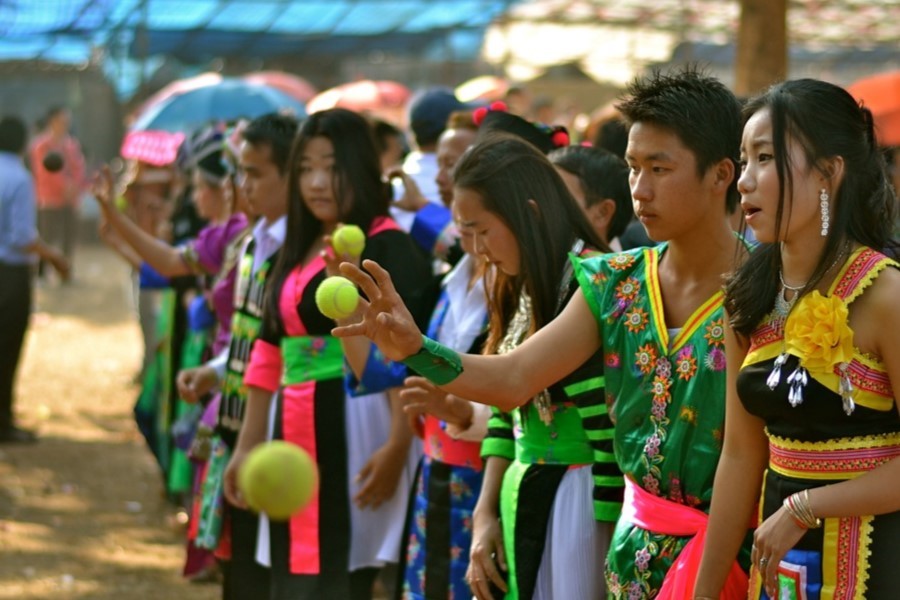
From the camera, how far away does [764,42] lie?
7.49 m

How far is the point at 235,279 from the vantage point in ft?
18.6

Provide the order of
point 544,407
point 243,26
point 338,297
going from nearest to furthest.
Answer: point 338,297, point 544,407, point 243,26

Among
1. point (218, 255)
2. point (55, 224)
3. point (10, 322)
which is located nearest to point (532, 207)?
point (218, 255)

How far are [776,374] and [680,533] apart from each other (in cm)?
51

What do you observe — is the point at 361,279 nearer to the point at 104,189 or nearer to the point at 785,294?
the point at 785,294

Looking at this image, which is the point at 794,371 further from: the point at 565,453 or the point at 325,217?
the point at 325,217

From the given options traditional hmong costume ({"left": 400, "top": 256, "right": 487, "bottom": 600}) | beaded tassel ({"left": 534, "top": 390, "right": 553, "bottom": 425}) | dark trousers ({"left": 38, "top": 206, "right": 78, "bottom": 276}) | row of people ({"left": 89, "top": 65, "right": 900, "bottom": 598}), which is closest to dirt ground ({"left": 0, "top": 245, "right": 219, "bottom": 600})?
traditional hmong costume ({"left": 400, "top": 256, "right": 487, "bottom": 600})

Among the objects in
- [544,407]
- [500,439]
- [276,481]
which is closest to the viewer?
[276,481]

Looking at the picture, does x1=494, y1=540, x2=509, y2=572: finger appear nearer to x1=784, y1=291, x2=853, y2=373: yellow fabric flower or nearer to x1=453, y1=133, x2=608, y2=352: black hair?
x1=453, y1=133, x2=608, y2=352: black hair

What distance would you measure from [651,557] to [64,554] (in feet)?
16.0

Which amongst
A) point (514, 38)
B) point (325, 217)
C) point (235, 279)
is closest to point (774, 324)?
point (325, 217)

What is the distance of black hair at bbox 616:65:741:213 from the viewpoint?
301cm

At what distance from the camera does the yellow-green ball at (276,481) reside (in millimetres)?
1891

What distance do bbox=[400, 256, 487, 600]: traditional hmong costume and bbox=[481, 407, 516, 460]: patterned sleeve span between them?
11.4 inches
